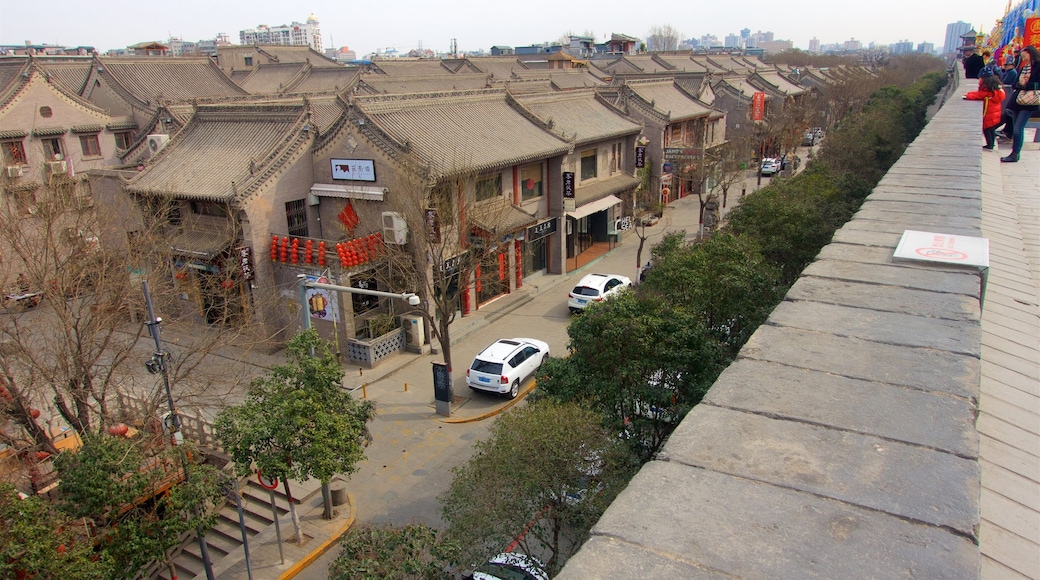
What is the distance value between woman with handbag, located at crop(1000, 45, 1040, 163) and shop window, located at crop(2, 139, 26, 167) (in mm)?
33641

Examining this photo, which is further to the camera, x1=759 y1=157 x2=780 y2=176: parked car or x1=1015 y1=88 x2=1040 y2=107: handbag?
x1=759 y1=157 x2=780 y2=176: parked car

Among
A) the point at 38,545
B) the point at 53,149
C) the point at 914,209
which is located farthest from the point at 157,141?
the point at 914,209

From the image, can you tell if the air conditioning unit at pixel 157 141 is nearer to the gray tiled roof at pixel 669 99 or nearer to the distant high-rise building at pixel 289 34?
the gray tiled roof at pixel 669 99

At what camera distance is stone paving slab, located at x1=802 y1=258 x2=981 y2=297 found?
5.49m

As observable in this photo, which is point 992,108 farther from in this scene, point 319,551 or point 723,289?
point 319,551

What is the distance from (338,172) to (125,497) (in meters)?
14.5

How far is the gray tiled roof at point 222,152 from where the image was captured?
2169 centimetres

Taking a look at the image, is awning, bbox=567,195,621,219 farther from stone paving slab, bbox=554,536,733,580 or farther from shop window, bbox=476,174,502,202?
stone paving slab, bbox=554,536,733,580

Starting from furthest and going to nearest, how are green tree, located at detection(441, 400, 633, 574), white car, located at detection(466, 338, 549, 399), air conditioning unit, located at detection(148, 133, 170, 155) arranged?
1. air conditioning unit, located at detection(148, 133, 170, 155)
2. white car, located at detection(466, 338, 549, 399)
3. green tree, located at detection(441, 400, 633, 574)

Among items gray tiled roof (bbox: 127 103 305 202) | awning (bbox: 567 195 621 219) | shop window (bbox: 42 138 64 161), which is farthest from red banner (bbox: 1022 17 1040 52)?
shop window (bbox: 42 138 64 161)

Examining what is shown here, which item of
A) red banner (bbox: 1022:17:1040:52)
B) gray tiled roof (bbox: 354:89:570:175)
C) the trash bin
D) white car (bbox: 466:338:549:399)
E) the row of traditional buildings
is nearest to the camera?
the trash bin

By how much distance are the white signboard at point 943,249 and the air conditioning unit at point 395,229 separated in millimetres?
15223

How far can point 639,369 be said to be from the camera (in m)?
10.4

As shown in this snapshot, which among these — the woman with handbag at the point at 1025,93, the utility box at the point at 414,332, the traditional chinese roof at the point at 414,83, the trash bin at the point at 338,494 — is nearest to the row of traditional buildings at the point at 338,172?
the utility box at the point at 414,332
